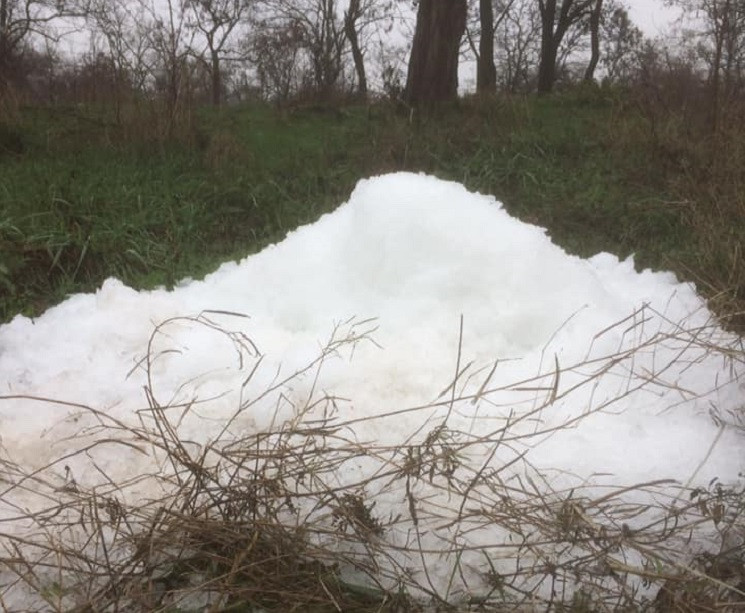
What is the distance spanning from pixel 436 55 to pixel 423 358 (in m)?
5.44

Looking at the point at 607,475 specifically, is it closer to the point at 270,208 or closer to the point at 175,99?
the point at 270,208

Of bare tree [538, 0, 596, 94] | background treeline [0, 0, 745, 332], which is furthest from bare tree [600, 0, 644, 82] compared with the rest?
background treeline [0, 0, 745, 332]

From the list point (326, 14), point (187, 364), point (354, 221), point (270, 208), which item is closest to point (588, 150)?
point (270, 208)

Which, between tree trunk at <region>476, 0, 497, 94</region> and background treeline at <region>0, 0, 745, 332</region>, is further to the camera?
tree trunk at <region>476, 0, 497, 94</region>

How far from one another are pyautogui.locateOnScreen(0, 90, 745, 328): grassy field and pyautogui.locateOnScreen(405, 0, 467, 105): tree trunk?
48 centimetres

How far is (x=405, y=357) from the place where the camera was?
7.24 ft

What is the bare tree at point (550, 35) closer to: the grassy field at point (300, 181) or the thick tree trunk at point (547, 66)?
the thick tree trunk at point (547, 66)

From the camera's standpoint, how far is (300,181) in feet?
16.1

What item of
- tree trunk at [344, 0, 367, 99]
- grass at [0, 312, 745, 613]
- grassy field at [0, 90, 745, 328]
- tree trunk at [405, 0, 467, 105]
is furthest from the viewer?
tree trunk at [344, 0, 367, 99]

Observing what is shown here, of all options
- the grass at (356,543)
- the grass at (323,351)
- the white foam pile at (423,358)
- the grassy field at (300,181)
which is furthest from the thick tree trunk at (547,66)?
the grass at (356,543)

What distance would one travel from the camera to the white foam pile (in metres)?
1.81

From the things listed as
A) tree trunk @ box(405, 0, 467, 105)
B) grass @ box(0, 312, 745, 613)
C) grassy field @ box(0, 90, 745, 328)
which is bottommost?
grass @ box(0, 312, 745, 613)

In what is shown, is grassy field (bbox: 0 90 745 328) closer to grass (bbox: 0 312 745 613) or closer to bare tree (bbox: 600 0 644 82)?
grass (bbox: 0 312 745 613)

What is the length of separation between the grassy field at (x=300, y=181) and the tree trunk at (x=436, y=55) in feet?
1.56
